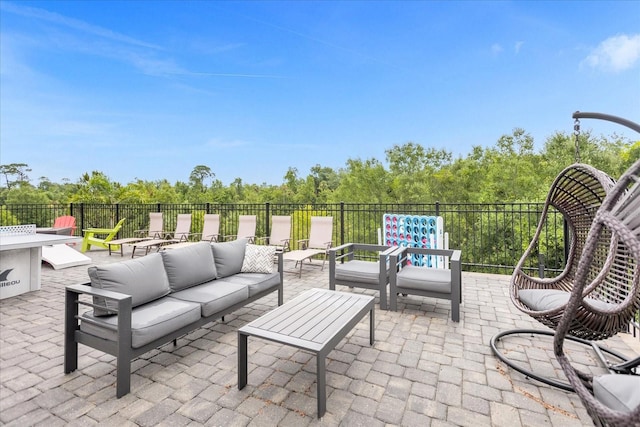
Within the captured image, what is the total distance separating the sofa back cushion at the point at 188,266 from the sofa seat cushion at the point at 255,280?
0.82 ft

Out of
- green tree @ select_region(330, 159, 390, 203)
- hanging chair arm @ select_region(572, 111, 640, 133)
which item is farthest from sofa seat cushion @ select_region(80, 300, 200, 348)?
green tree @ select_region(330, 159, 390, 203)

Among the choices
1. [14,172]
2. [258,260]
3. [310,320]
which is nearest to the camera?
[310,320]

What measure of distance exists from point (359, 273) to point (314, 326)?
1.85 metres

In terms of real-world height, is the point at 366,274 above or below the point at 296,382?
above

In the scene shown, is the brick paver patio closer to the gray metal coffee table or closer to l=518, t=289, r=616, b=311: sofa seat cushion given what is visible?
the gray metal coffee table

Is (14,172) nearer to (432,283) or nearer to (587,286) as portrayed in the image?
(432,283)

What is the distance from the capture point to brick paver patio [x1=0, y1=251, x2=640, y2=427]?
1877mm

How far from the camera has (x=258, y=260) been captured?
3.89m

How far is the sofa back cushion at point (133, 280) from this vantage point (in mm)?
2398

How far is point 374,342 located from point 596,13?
1550 cm

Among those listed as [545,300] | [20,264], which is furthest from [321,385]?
[20,264]

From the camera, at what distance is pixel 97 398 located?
2.05 m

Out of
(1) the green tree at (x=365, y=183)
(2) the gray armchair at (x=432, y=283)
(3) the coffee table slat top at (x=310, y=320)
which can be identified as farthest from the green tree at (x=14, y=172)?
(2) the gray armchair at (x=432, y=283)

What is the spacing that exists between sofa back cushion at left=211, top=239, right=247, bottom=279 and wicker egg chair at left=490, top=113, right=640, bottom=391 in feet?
9.66
